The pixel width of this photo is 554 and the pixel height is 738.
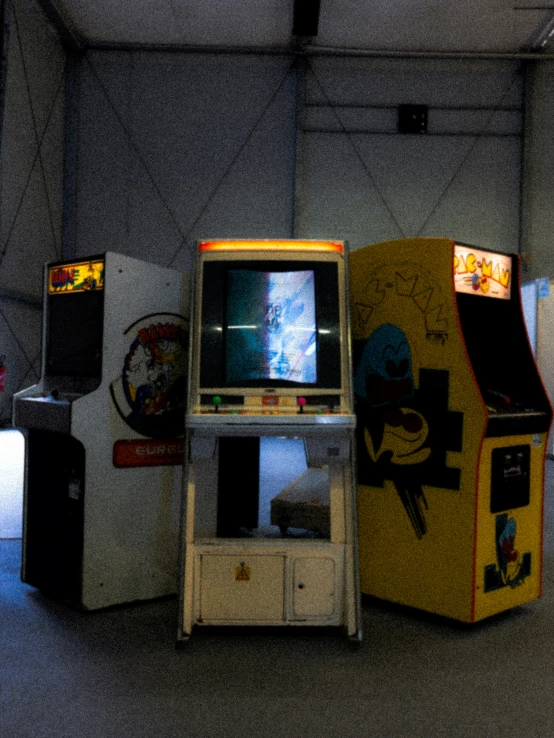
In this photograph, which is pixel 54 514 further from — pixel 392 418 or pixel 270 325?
pixel 392 418

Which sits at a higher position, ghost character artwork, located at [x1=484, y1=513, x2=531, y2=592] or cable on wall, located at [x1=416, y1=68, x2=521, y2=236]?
cable on wall, located at [x1=416, y1=68, x2=521, y2=236]

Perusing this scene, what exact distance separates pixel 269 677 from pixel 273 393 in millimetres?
1027

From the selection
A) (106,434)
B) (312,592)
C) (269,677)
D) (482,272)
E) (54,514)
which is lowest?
(269,677)

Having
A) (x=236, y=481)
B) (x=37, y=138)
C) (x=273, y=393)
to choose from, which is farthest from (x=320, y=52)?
(x=273, y=393)

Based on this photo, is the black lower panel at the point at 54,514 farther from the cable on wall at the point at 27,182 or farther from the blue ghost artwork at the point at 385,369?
the cable on wall at the point at 27,182

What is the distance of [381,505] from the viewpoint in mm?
2965

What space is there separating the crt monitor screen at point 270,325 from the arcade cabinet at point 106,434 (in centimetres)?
48

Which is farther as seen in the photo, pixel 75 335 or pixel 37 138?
pixel 37 138

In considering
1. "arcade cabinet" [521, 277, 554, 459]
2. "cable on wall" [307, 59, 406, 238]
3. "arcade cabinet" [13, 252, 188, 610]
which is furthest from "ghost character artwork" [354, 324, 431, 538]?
"cable on wall" [307, 59, 406, 238]

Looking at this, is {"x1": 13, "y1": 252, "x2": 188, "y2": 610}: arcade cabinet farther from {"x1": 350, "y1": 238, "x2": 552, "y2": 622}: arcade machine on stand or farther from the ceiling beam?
the ceiling beam

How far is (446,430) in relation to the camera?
277cm

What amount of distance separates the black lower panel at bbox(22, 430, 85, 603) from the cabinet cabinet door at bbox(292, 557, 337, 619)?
0.94 m

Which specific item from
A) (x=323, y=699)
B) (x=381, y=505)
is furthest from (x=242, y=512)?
(x=323, y=699)

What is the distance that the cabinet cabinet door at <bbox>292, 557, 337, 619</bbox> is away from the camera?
8.56 feet
